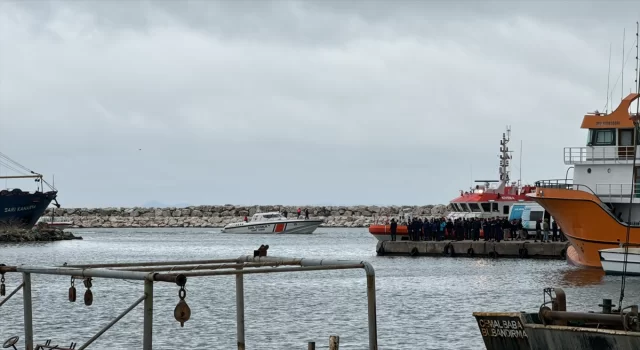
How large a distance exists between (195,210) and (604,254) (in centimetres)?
12320

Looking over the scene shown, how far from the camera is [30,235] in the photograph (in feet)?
299

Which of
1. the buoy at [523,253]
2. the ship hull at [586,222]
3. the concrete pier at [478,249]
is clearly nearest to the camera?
the ship hull at [586,222]

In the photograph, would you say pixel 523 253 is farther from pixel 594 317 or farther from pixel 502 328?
pixel 594 317

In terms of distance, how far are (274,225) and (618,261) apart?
67821 mm

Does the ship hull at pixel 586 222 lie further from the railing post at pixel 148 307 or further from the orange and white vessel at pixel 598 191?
the railing post at pixel 148 307

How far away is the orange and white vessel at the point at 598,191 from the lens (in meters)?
43.8

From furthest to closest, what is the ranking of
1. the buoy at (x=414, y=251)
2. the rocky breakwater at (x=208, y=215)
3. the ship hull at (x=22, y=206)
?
the rocky breakwater at (x=208, y=215), the ship hull at (x=22, y=206), the buoy at (x=414, y=251)

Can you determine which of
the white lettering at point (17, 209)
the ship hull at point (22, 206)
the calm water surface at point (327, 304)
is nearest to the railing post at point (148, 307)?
the calm water surface at point (327, 304)

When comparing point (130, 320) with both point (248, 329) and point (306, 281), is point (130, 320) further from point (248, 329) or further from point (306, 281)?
point (306, 281)

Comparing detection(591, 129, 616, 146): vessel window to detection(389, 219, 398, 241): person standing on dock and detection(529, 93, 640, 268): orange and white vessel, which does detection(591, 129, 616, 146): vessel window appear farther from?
detection(389, 219, 398, 241): person standing on dock

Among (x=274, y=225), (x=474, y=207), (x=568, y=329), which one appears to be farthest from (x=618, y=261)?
(x=274, y=225)

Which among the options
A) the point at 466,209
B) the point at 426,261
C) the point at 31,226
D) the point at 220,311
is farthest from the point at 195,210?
the point at 220,311

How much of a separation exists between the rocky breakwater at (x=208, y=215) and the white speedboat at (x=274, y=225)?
35045 millimetres

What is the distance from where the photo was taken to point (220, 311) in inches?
1332
